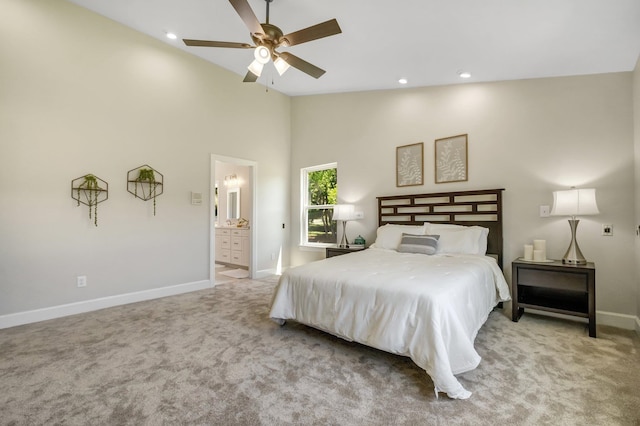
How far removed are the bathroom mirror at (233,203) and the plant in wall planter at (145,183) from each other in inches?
107

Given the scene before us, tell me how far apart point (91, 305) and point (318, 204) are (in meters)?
3.64

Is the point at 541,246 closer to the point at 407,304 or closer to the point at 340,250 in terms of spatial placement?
the point at 407,304

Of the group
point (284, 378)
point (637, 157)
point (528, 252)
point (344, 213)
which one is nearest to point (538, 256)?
point (528, 252)

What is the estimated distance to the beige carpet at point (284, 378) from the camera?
1576 millimetres

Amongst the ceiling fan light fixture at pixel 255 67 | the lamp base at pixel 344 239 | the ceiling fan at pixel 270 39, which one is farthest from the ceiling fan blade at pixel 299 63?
the lamp base at pixel 344 239

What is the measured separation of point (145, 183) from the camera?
381 cm

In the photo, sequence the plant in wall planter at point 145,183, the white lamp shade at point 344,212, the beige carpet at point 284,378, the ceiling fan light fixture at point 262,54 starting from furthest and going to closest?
the white lamp shade at point 344,212
the plant in wall planter at point 145,183
the ceiling fan light fixture at point 262,54
the beige carpet at point 284,378

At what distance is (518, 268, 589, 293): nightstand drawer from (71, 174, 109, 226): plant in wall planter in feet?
15.5

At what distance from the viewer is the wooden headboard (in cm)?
358

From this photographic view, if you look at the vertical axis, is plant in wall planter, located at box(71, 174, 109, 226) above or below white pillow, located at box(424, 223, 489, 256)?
above

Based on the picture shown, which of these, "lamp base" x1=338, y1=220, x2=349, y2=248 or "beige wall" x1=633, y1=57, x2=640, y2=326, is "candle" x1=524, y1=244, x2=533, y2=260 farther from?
"lamp base" x1=338, y1=220, x2=349, y2=248

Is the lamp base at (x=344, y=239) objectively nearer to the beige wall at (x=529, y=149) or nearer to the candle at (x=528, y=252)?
the beige wall at (x=529, y=149)

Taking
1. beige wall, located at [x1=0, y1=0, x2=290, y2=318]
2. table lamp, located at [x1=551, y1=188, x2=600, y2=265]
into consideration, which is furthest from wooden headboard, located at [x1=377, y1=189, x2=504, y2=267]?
beige wall, located at [x1=0, y1=0, x2=290, y2=318]

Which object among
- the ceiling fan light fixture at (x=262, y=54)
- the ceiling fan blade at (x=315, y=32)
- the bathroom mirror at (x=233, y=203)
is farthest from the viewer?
the bathroom mirror at (x=233, y=203)
